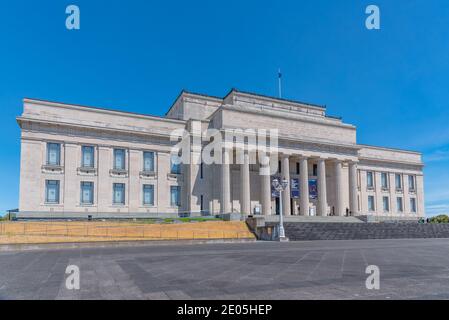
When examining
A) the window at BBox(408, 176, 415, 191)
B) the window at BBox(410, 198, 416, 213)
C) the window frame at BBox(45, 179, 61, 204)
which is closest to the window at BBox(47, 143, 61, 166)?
the window frame at BBox(45, 179, 61, 204)

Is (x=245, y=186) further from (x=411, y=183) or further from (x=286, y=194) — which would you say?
(x=411, y=183)

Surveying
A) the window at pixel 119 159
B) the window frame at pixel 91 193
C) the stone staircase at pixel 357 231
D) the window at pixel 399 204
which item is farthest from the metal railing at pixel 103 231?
the window at pixel 399 204

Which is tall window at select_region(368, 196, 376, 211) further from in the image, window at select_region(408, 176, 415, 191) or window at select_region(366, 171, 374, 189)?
window at select_region(408, 176, 415, 191)

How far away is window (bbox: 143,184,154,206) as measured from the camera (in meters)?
45.8

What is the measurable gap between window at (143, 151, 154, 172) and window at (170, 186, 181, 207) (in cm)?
391

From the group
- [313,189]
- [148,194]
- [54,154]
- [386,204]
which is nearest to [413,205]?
[386,204]

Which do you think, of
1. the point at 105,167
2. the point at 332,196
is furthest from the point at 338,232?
the point at 105,167

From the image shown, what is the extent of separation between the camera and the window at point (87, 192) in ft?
139

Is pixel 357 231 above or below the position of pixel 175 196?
below

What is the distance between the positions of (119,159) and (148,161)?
3.75 metres

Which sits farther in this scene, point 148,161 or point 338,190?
point 338,190

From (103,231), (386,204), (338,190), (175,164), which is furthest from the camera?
(386,204)

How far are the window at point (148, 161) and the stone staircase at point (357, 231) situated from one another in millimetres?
19586

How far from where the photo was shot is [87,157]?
4322cm
